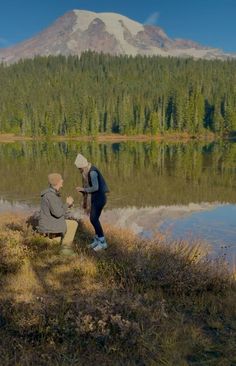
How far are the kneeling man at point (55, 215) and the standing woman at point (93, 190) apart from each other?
2.04 ft

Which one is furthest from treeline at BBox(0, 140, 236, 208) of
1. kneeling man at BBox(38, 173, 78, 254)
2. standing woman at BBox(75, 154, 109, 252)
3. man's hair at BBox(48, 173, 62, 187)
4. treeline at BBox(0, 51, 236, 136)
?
treeline at BBox(0, 51, 236, 136)

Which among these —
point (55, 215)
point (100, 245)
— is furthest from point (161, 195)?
point (55, 215)

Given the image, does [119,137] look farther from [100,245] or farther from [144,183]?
[100,245]

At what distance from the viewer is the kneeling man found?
10409 mm

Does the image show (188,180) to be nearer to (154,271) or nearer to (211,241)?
(211,241)

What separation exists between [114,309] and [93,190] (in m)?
4.84

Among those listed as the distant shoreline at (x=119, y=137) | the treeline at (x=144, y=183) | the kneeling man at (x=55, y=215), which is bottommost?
the distant shoreline at (x=119, y=137)

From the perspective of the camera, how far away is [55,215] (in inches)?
414

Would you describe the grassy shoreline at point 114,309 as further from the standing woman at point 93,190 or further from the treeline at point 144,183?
the treeline at point 144,183

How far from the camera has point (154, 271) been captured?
28.1ft

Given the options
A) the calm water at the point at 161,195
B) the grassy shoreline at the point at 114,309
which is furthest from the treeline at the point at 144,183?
the grassy shoreline at the point at 114,309

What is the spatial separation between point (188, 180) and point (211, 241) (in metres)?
17.7

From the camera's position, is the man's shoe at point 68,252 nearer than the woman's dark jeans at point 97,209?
Yes

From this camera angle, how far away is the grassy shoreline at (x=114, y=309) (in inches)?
228
